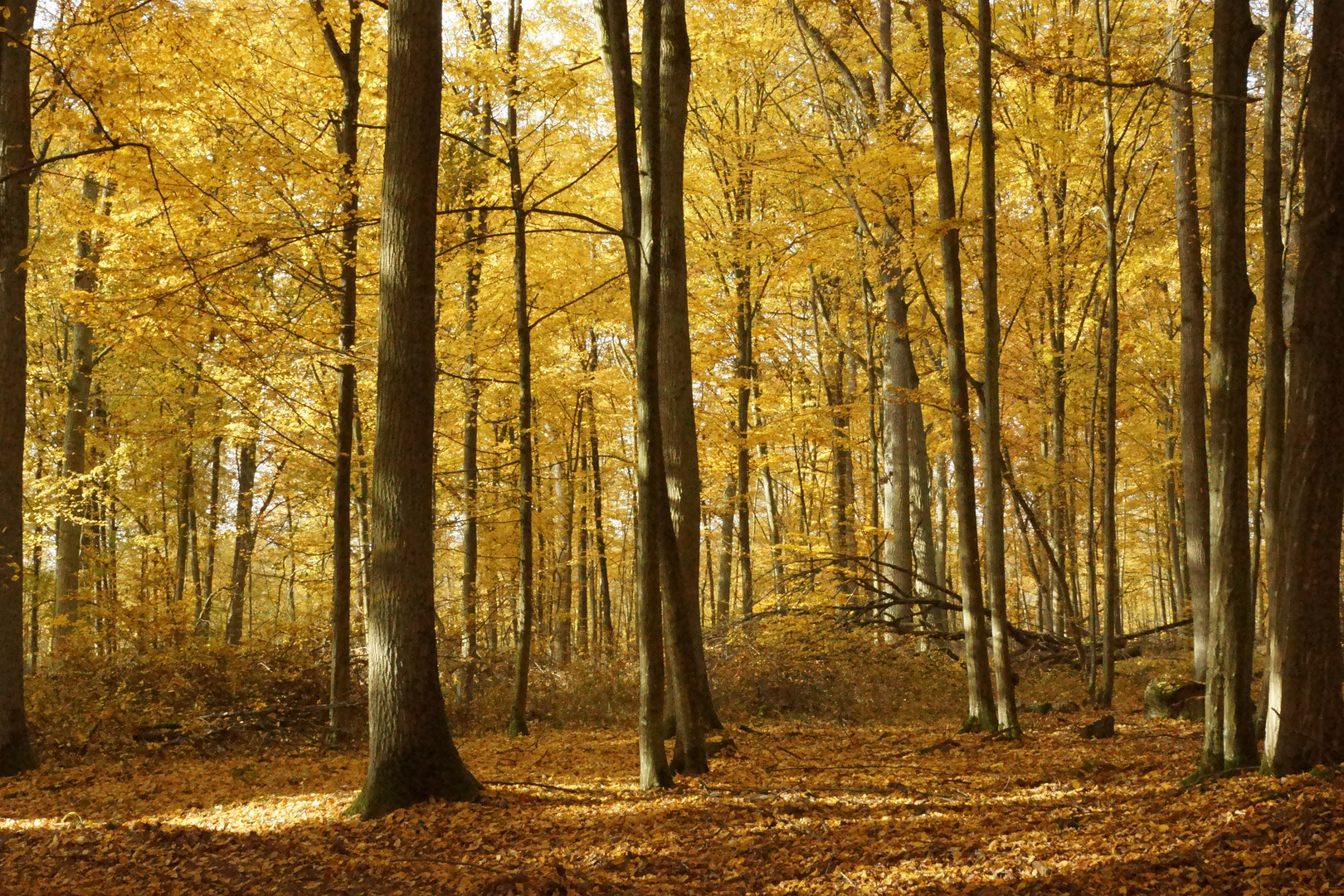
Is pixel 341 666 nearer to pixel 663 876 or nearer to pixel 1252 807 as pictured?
pixel 663 876

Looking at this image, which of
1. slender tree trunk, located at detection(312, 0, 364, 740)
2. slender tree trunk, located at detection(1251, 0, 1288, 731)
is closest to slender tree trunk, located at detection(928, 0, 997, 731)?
slender tree trunk, located at detection(1251, 0, 1288, 731)

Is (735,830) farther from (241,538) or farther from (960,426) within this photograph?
(241,538)

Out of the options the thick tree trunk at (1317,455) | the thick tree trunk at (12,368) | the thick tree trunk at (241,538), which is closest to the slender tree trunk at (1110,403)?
Answer: the thick tree trunk at (1317,455)

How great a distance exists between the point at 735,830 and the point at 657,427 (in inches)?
103

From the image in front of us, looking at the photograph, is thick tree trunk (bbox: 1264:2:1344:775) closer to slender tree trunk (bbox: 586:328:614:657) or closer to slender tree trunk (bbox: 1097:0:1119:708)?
slender tree trunk (bbox: 1097:0:1119:708)

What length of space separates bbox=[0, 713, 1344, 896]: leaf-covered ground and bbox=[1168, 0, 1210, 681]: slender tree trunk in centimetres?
281

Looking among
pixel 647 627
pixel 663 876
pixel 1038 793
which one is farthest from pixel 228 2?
pixel 1038 793

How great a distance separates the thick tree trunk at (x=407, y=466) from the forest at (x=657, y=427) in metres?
0.03

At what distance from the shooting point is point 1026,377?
20016mm

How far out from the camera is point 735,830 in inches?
210

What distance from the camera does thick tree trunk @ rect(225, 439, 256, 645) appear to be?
628 inches

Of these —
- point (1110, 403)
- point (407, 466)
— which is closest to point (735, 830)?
point (407, 466)

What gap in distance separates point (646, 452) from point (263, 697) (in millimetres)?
6921

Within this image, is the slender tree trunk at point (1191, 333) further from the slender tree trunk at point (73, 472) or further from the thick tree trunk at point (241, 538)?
the slender tree trunk at point (73, 472)
